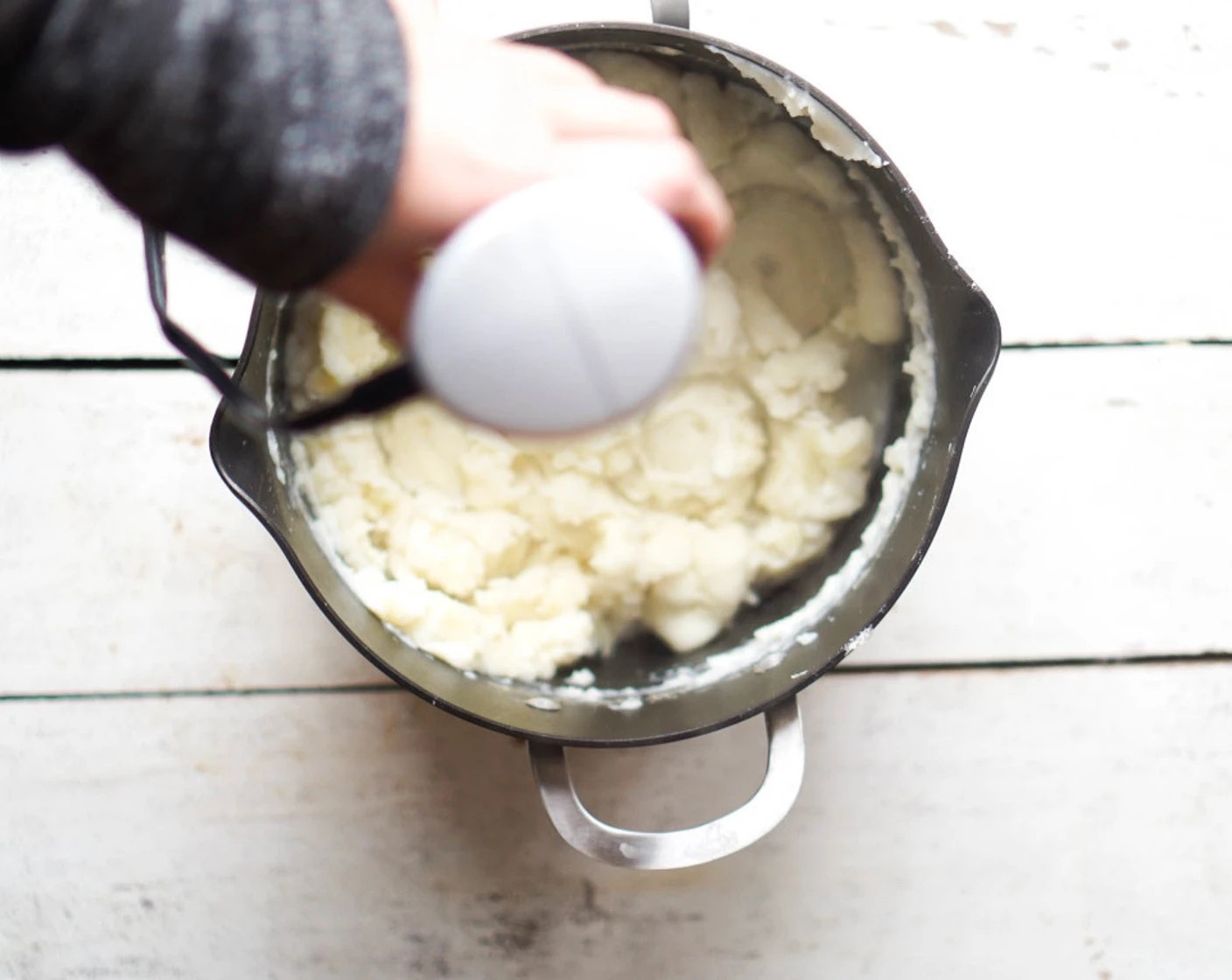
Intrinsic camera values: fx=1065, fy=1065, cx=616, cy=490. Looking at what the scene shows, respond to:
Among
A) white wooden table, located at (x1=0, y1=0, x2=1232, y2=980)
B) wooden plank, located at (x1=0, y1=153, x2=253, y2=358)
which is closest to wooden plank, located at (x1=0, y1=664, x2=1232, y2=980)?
white wooden table, located at (x1=0, y1=0, x2=1232, y2=980)

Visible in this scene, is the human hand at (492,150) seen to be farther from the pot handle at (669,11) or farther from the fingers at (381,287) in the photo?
the pot handle at (669,11)

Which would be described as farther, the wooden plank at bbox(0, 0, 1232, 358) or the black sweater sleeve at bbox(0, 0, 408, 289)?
the wooden plank at bbox(0, 0, 1232, 358)

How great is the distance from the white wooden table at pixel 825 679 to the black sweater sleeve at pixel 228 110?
32 centimetres

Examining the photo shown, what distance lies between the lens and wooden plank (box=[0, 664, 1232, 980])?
0.69 meters

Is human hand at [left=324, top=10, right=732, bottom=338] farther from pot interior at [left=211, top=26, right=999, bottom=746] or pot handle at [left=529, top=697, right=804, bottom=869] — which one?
pot handle at [left=529, top=697, right=804, bottom=869]

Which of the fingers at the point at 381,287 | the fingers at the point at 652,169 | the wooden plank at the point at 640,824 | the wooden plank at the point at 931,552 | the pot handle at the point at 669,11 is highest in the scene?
the pot handle at the point at 669,11

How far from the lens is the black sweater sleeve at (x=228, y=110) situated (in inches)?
12.6

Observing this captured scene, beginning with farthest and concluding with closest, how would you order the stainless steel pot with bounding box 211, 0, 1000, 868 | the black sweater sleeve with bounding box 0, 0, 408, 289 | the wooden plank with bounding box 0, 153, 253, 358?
the wooden plank with bounding box 0, 153, 253, 358 → the stainless steel pot with bounding box 211, 0, 1000, 868 → the black sweater sleeve with bounding box 0, 0, 408, 289

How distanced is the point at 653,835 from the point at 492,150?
35cm

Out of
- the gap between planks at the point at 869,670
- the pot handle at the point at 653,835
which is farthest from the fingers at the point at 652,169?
the gap between planks at the point at 869,670

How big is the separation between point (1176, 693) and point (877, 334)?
34 cm

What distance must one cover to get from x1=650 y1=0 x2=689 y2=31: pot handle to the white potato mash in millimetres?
47

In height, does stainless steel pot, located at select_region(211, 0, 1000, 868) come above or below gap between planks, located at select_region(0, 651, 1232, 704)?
above

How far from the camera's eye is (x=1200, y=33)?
0.69 meters
